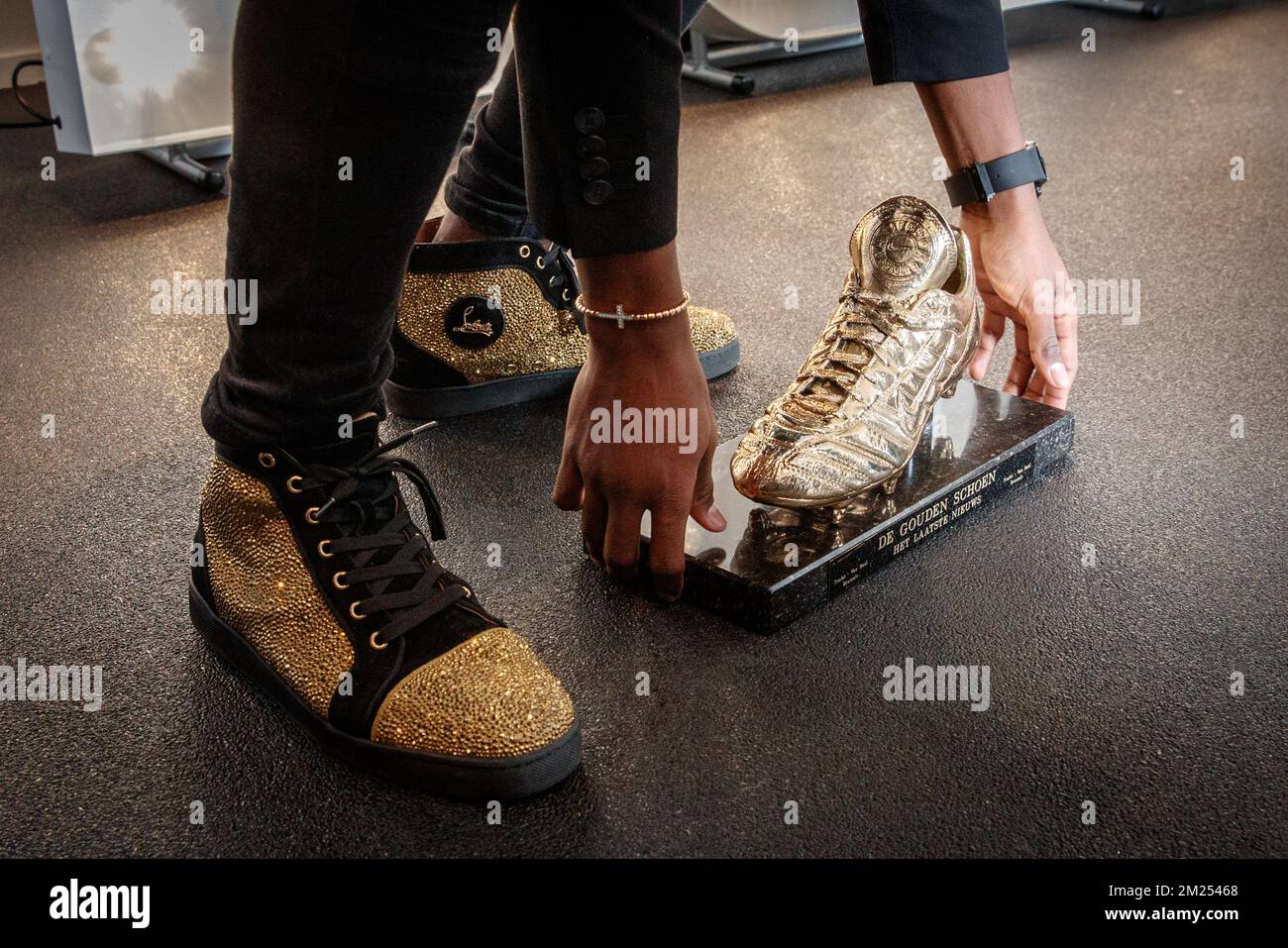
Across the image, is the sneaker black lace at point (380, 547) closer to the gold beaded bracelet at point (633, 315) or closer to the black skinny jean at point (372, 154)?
the black skinny jean at point (372, 154)

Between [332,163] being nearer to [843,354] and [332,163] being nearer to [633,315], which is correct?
[633,315]

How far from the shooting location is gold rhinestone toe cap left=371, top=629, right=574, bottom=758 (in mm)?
692

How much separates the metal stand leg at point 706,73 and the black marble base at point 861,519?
173 centimetres

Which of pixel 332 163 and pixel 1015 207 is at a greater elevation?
pixel 332 163

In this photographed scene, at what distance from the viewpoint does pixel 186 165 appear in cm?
213

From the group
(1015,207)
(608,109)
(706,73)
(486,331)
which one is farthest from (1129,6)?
(608,109)

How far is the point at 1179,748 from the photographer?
0.73m

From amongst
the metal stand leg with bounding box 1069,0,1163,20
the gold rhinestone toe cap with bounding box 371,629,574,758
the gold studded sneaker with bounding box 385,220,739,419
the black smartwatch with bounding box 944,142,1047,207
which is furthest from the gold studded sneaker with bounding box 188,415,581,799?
the metal stand leg with bounding box 1069,0,1163,20

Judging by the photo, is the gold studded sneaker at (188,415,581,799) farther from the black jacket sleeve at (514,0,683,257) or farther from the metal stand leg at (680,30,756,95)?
the metal stand leg at (680,30,756,95)

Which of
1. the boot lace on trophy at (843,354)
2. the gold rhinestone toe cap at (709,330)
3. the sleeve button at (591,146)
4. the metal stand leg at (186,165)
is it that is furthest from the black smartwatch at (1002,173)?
the metal stand leg at (186,165)

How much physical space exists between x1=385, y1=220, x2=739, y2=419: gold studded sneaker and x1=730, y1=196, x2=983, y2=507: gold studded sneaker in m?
0.30

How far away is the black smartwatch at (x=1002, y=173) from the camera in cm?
104

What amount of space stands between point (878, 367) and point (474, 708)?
430 millimetres
